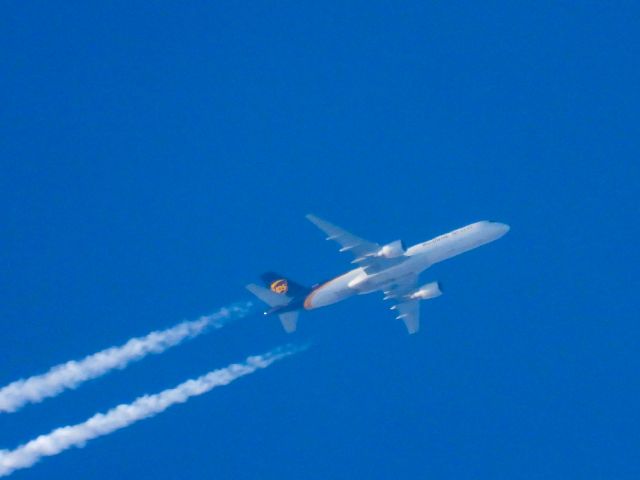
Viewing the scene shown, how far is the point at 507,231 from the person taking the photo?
99812 mm

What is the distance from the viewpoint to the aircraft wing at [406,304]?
102881mm

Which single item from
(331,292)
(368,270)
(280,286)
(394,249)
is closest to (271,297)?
(280,286)

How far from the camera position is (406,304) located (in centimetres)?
10538

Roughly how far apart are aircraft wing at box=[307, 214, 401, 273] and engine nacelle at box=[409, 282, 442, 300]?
6252 mm

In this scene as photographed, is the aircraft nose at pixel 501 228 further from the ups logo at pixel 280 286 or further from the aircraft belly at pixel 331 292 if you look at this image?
the ups logo at pixel 280 286

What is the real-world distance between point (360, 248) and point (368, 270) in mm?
2257

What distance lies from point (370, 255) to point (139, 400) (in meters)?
24.3

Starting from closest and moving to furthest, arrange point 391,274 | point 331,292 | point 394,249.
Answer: point 394,249 → point 391,274 → point 331,292

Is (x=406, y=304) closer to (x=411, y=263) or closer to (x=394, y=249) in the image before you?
(x=411, y=263)

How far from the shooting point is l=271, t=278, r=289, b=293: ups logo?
101 m

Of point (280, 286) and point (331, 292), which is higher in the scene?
point (280, 286)

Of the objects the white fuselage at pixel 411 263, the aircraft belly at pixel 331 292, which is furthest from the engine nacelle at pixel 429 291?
the aircraft belly at pixel 331 292

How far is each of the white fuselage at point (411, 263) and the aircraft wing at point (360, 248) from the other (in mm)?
629

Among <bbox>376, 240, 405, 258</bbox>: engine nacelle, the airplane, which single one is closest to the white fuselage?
the airplane
